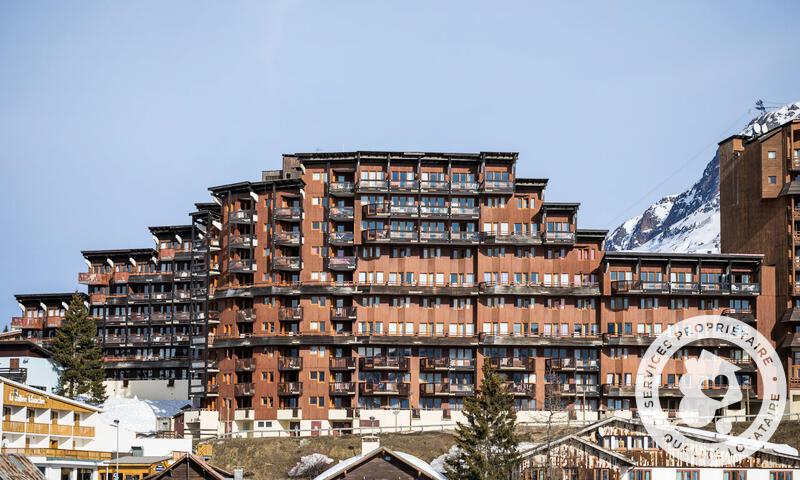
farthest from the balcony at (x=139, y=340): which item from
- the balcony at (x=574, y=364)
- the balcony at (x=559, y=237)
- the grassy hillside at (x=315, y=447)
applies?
the balcony at (x=559, y=237)

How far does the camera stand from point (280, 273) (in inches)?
6058

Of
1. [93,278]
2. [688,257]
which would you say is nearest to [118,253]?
[93,278]

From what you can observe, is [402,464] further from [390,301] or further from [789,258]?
[789,258]

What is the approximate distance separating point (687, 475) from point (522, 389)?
40325mm

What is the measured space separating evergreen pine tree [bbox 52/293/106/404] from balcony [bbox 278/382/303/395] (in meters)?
28.7

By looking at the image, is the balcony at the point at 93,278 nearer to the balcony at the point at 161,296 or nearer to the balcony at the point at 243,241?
the balcony at the point at 161,296

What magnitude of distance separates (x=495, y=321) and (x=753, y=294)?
31190 millimetres

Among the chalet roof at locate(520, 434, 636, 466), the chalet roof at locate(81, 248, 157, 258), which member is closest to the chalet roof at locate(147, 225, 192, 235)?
the chalet roof at locate(81, 248, 157, 258)

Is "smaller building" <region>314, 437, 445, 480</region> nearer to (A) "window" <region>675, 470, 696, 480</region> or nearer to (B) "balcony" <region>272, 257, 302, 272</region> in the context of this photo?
(A) "window" <region>675, 470, 696, 480</region>

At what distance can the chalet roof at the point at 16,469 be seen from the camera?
85.4 meters

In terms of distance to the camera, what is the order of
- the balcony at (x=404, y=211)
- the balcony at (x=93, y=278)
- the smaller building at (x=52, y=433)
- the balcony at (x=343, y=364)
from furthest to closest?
1. the balcony at (x=93, y=278)
2. the balcony at (x=404, y=211)
3. the balcony at (x=343, y=364)
4. the smaller building at (x=52, y=433)

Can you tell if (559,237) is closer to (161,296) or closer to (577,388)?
(577,388)

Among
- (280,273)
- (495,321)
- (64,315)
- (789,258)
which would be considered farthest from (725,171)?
(64,315)

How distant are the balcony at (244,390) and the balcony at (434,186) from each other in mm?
31170
